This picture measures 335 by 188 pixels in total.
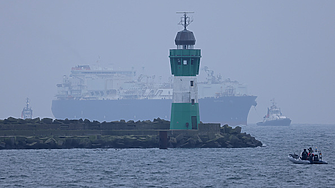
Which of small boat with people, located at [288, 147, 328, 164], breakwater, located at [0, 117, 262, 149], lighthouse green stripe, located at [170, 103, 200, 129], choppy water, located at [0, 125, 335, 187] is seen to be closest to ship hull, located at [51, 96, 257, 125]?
breakwater, located at [0, 117, 262, 149]

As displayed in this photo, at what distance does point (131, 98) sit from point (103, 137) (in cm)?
8792

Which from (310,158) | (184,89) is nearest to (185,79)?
(184,89)

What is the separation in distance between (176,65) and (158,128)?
222 inches

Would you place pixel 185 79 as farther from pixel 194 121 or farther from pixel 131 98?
pixel 131 98

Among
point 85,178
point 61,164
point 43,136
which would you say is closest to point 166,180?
point 85,178

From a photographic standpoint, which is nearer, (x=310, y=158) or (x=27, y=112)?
(x=310, y=158)

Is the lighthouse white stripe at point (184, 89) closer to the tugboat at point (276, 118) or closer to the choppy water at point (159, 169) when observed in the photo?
the choppy water at point (159, 169)

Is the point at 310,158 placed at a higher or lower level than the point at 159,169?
higher

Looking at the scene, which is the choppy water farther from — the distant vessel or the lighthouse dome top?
the distant vessel

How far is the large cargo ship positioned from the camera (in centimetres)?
12281

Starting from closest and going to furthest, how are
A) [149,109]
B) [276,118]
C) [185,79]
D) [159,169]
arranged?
[159,169]
[185,79]
[149,109]
[276,118]

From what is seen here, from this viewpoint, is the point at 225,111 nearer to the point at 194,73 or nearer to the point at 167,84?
the point at 167,84

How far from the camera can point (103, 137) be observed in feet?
133

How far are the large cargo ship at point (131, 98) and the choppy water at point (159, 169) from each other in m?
81.7
